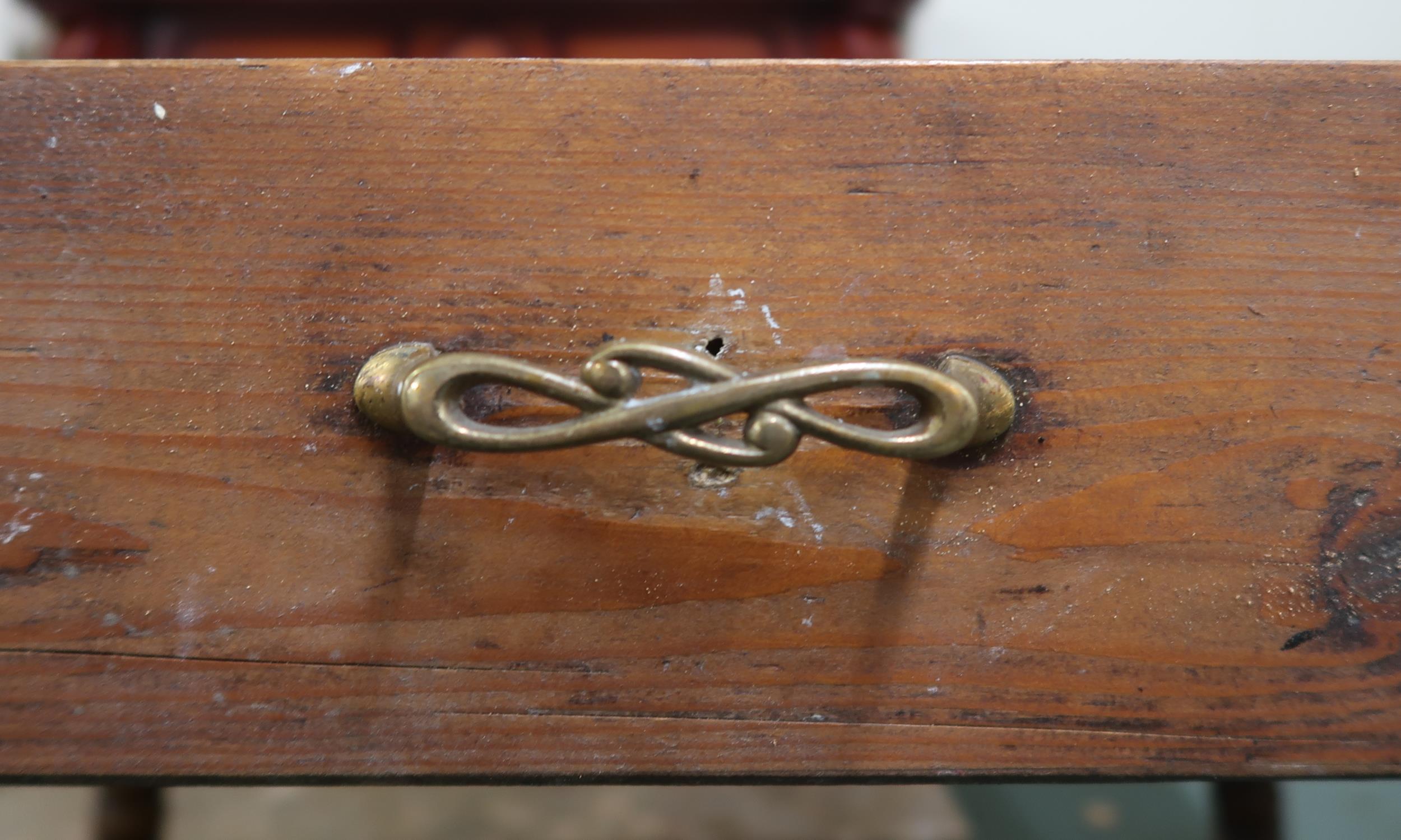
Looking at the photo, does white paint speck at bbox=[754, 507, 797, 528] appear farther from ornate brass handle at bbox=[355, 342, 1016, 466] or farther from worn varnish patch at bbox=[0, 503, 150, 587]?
worn varnish patch at bbox=[0, 503, 150, 587]

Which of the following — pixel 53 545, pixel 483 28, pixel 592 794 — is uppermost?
pixel 483 28

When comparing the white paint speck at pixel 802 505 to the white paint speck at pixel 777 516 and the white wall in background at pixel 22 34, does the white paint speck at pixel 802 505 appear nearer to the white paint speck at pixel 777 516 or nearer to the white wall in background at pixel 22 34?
the white paint speck at pixel 777 516

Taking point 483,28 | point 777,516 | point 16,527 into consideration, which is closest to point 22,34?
point 483,28

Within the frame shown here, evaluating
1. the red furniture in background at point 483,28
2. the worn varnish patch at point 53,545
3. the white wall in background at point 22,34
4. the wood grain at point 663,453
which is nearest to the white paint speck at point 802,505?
the wood grain at point 663,453

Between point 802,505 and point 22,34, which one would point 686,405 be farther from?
point 22,34

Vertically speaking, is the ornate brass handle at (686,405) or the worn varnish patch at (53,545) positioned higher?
the ornate brass handle at (686,405)

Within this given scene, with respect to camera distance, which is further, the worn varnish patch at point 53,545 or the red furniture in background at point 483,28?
the red furniture in background at point 483,28
